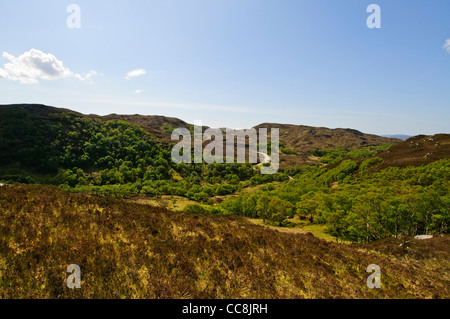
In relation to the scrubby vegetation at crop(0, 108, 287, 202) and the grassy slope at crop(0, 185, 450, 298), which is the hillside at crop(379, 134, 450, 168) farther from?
the grassy slope at crop(0, 185, 450, 298)

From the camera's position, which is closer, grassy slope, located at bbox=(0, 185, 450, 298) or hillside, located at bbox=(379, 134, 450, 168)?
grassy slope, located at bbox=(0, 185, 450, 298)

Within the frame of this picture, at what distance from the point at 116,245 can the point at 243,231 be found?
7.26 m

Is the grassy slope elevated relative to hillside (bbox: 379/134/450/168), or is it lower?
lower

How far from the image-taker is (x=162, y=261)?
337 inches

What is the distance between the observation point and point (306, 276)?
8.77 meters

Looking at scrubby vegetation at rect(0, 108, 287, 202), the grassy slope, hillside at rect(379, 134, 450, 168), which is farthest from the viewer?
scrubby vegetation at rect(0, 108, 287, 202)

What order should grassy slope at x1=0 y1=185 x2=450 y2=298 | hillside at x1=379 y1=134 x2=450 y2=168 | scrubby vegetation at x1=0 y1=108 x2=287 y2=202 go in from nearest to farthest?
1. grassy slope at x1=0 y1=185 x2=450 y2=298
2. hillside at x1=379 y1=134 x2=450 y2=168
3. scrubby vegetation at x1=0 y1=108 x2=287 y2=202

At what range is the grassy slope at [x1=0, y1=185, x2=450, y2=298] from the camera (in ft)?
23.1

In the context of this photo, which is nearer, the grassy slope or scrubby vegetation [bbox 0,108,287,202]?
the grassy slope

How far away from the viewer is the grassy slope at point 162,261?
277 inches

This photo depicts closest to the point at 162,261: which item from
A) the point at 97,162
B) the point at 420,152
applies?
the point at 420,152

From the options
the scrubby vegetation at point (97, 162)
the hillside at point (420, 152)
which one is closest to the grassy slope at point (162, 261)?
the scrubby vegetation at point (97, 162)

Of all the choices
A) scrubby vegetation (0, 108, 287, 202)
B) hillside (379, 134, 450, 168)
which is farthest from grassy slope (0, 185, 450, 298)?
hillside (379, 134, 450, 168)
